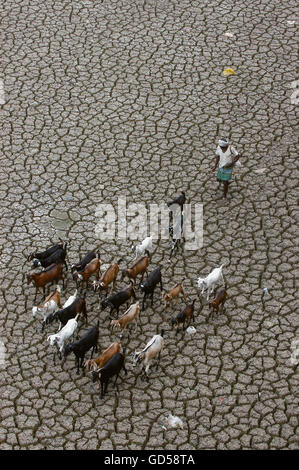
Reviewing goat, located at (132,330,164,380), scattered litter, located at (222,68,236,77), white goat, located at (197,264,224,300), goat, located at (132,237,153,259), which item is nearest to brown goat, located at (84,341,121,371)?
goat, located at (132,330,164,380)

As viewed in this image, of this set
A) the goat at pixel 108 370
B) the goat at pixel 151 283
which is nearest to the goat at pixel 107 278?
the goat at pixel 151 283

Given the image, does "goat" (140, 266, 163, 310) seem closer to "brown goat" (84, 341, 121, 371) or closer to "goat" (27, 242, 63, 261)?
"brown goat" (84, 341, 121, 371)

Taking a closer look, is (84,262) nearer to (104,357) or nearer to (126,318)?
(126,318)

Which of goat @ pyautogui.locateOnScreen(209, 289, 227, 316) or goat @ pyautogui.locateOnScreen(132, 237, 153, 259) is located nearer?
goat @ pyautogui.locateOnScreen(209, 289, 227, 316)

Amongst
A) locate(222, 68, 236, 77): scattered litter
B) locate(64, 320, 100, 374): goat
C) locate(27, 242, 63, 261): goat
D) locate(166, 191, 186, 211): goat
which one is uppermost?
locate(222, 68, 236, 77): scattered litter

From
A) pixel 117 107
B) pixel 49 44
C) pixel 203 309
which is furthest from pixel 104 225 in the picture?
pixel 49 44
